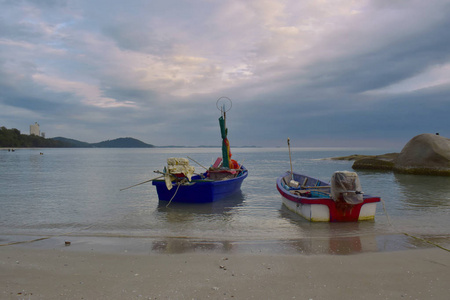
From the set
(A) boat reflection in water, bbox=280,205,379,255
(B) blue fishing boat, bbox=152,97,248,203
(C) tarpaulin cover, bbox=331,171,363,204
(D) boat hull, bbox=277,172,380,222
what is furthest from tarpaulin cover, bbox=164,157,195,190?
(C) tarpaulin cover, bbox=331,171,363,204

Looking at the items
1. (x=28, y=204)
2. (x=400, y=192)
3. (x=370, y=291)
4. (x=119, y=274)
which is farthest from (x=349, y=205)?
(x=28, y=204)

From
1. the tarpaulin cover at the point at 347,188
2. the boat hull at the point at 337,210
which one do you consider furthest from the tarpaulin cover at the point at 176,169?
the tarpaulin cover at the point at 347,188

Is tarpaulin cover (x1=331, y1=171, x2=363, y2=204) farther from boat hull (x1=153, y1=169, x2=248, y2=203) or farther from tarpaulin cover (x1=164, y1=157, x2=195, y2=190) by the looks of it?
tarpaulin cover (x1=164, y1=157, x2=195, y2=190)

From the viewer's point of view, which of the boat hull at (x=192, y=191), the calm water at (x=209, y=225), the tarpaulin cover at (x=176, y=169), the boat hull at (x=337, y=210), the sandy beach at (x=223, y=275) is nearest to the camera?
the sandy beach at (x=223, y=275)

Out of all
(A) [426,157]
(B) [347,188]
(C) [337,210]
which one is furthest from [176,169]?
(A) [426,157]

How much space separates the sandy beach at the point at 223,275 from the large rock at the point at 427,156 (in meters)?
25.9

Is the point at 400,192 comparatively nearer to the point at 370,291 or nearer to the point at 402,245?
the point at 402,245

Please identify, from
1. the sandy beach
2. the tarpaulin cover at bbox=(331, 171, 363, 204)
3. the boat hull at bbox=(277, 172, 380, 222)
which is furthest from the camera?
the boat hull at bbox=(277, 172, 380, 222)

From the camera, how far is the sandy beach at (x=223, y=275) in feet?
16.0

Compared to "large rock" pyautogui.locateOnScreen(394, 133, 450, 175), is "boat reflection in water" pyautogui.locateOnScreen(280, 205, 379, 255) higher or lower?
lower

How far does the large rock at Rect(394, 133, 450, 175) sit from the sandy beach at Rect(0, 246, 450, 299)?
1020 inches

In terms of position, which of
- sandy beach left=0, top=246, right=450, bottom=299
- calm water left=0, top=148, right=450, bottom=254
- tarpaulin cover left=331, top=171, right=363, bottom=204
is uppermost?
tarpaulin cover left=331, top=171, right=363, bottom=204

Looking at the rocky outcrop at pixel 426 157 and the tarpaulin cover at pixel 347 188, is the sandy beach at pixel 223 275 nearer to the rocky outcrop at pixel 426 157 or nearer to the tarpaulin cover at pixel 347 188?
the tarpaulin cover at pixel 347 188

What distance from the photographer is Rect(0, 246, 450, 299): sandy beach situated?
192 inches
